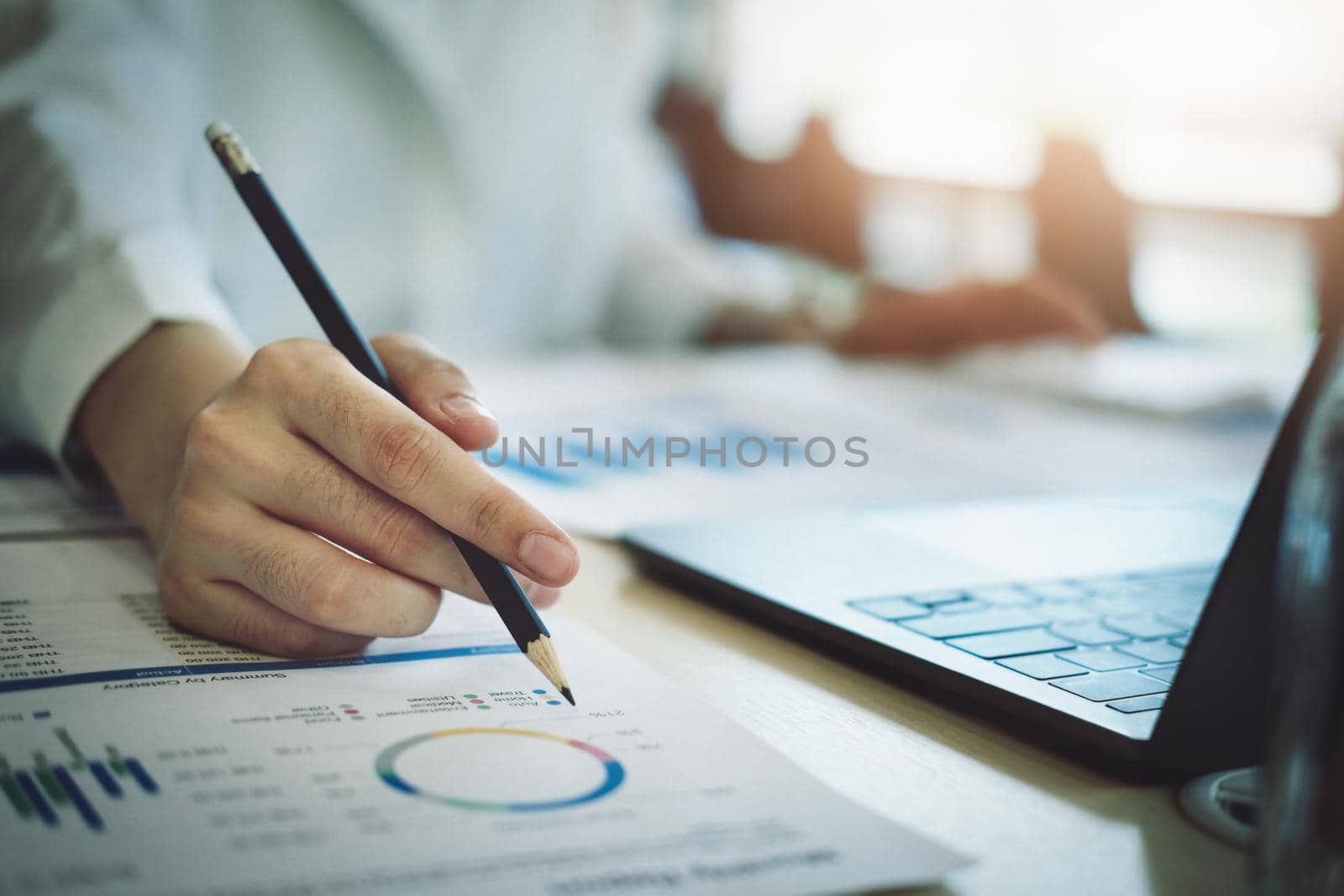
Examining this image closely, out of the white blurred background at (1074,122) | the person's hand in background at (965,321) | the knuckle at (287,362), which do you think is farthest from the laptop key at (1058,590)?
the white blurred background at (1074,122)

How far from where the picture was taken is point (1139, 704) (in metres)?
0.30

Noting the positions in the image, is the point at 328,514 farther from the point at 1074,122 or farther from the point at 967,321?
the point at 1074,122

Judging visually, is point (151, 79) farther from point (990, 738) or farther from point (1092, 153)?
point (1092, 153)

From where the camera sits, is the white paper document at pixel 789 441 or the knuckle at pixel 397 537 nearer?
the knuckle at pixel 397 537

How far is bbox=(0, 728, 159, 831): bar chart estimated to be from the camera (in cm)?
22

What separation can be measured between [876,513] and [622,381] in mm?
394

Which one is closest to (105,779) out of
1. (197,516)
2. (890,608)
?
(197,516)

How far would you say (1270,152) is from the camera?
2.63 m

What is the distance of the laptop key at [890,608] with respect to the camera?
375mm

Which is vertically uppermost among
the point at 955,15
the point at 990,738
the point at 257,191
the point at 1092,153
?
the point at 955,15

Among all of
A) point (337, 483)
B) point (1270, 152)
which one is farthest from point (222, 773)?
point (1270, 152)

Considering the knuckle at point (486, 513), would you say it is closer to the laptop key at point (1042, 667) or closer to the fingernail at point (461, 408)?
the fingernail at point (461, 408)

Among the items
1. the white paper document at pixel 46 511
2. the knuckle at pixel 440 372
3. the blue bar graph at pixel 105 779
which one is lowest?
the blue bar graph at pixel 105 779

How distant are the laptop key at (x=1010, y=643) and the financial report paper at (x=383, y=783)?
91mm
